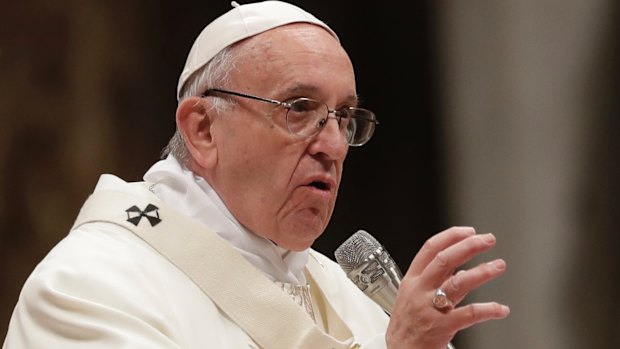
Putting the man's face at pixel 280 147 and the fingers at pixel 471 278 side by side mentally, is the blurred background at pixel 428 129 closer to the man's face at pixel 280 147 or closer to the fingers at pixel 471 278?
the man's face at pixel 280 147

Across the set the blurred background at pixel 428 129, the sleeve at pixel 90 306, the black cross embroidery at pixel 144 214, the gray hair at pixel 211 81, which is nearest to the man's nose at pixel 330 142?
the gray hair at pixel 211 81

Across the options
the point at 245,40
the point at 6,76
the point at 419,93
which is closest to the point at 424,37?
the point at 419,93

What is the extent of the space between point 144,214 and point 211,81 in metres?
0.47

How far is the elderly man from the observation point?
3.01 metres

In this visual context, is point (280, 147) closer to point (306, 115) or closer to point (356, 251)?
point (306, 115)

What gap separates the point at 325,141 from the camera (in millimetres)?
3408

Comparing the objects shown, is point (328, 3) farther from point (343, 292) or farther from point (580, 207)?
point (343, 292)

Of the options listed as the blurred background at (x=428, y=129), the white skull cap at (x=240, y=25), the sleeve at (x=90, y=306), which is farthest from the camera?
the blurred background at (x=428, y=129)

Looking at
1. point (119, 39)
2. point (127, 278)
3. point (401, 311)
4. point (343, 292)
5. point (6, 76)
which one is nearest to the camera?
point (401, 311)

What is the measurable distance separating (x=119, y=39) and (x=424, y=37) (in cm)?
150

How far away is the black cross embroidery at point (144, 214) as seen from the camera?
3.34m

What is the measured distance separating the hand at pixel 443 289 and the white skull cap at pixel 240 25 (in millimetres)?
1042

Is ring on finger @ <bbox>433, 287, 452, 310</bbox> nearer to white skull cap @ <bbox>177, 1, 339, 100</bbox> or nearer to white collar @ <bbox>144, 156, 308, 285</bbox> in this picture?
white collar @ <bbox>144, 156, 308, 285</bbox>

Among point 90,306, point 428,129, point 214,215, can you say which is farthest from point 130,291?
point 428,129
